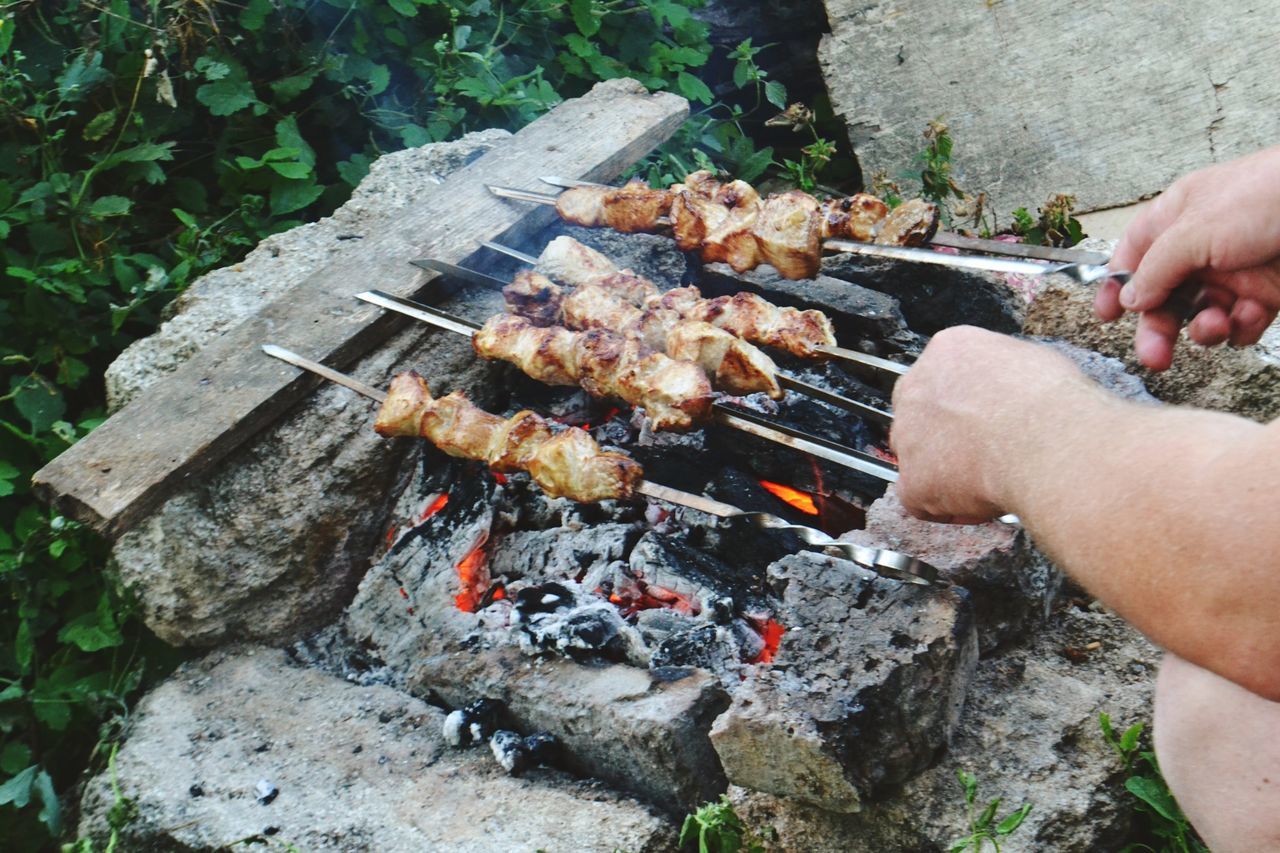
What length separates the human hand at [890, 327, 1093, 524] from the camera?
192cm

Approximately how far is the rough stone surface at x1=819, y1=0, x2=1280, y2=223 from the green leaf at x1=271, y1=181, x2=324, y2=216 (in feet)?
8.99

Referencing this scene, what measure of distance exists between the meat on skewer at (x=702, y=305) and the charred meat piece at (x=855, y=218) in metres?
0.27

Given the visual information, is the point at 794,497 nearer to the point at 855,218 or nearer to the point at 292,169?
the point at 855,218

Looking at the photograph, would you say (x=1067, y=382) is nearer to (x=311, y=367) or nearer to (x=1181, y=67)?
(x=311, y=367)

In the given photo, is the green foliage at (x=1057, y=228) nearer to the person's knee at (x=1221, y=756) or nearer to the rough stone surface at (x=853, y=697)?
the rough stone surface at (x=853, y=697)

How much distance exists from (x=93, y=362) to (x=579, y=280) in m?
2.41

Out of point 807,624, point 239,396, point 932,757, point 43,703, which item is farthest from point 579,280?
point 43,703

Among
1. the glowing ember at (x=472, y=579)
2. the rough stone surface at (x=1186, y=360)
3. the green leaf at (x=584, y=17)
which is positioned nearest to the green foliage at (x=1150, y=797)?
the rough stone surface at (x=1186, y=360)

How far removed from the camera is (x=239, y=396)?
354cm

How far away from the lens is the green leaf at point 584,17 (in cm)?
586

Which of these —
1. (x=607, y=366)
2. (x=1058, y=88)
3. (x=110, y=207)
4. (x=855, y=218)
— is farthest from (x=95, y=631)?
(x=1058, y=88)

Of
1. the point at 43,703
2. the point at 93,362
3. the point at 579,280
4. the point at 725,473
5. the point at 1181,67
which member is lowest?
the point at 43,703

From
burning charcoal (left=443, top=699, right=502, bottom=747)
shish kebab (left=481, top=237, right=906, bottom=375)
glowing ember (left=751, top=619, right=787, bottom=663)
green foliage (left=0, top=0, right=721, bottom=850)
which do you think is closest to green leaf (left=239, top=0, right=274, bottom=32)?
green foliage (left=0, top=0, right=721, bottom=850)

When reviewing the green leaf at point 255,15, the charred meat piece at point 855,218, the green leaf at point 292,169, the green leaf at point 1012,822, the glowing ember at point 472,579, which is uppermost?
the green leaf at point 255,15
